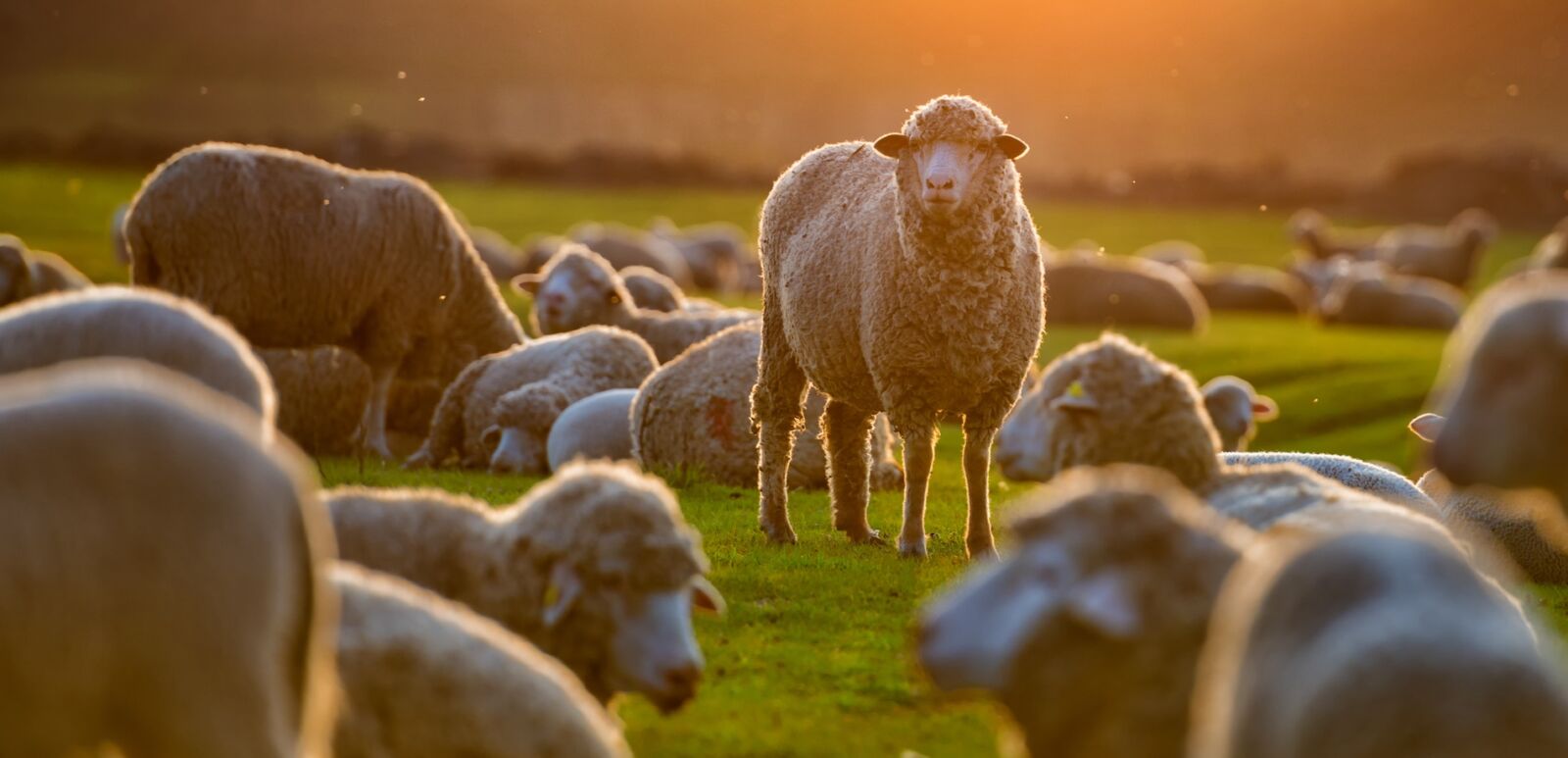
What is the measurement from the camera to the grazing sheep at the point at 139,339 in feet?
17.0

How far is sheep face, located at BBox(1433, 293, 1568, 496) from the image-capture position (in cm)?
489

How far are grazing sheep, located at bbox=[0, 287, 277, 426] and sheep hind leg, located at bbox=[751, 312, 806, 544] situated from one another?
513 cm

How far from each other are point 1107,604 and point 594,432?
906 centimetres

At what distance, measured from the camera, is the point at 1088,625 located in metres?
4.11

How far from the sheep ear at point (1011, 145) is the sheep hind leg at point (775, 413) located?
1.91 metres

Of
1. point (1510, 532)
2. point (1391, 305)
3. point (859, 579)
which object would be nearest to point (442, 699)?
point (859, 579)

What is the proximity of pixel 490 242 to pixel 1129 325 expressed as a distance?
47.9 feet

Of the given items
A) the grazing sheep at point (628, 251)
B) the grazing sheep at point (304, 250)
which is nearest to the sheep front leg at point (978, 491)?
the grazing sheep at point (304, 250)

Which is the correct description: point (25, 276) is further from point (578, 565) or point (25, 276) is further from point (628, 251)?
point (628, 251)

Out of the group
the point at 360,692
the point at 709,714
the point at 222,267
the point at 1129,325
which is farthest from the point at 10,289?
the point at 1129,325

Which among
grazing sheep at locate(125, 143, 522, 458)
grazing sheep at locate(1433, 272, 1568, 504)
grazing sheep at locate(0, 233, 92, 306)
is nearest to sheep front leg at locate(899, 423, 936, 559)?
grazing sheep at locate(1433, 272, 1568, 504)

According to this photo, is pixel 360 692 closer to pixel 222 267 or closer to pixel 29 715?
pixel 29 715

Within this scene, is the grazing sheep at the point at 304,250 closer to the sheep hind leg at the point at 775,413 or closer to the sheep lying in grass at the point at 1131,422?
the sheep hind leg at the point at 775,413

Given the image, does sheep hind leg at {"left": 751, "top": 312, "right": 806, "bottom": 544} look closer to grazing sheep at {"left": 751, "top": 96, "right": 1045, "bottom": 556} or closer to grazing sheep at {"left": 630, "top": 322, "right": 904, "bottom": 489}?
grazing sheep at {"left": 751, "top": 96, "right": 1045, "bottom": 556}
